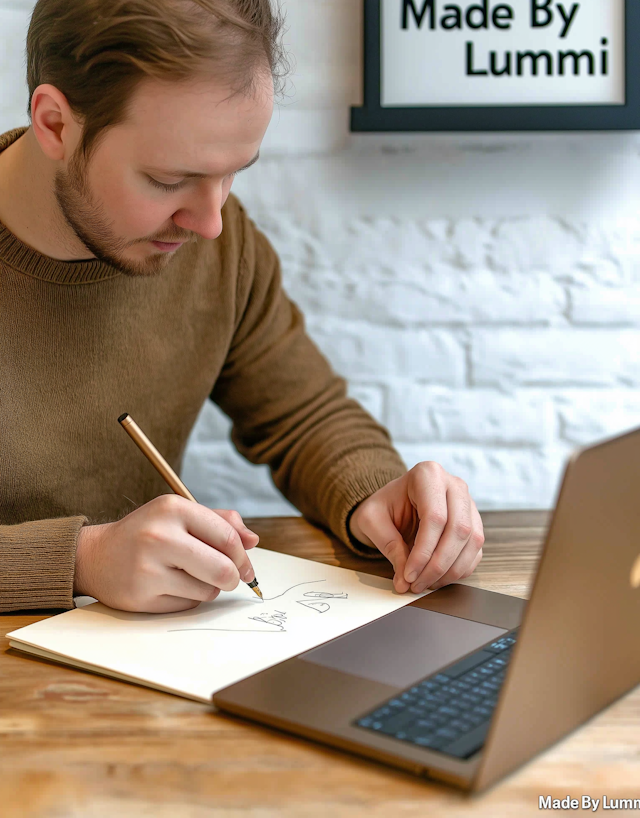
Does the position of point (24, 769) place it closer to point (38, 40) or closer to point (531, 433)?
point (38, 40)

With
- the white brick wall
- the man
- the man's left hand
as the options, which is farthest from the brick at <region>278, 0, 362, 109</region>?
the man's left hand

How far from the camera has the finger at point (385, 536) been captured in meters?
0.83

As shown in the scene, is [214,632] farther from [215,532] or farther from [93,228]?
[93,228]

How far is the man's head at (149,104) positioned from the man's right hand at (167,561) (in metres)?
0.32

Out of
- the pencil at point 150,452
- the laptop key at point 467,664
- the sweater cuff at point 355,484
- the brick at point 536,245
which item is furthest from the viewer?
the brick at point 536,245

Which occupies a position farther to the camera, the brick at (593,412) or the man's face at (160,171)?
the brick at (593,412)

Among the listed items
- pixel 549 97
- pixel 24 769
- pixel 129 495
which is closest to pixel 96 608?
pixel 24 769

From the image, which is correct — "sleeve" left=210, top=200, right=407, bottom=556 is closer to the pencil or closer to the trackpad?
the pencil

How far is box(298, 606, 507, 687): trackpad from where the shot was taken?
619 millimetres

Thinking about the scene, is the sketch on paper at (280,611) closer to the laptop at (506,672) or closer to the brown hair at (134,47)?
the laptop at (506,672)

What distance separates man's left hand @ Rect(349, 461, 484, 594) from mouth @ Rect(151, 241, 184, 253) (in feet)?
1.17

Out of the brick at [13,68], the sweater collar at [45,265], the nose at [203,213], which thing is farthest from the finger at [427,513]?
the brick at [13,68]

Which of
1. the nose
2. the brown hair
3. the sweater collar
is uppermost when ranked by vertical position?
the brown hair

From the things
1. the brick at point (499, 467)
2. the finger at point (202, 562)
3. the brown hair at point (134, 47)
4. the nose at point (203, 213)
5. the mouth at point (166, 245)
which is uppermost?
the brown hair at point (134, 47)
